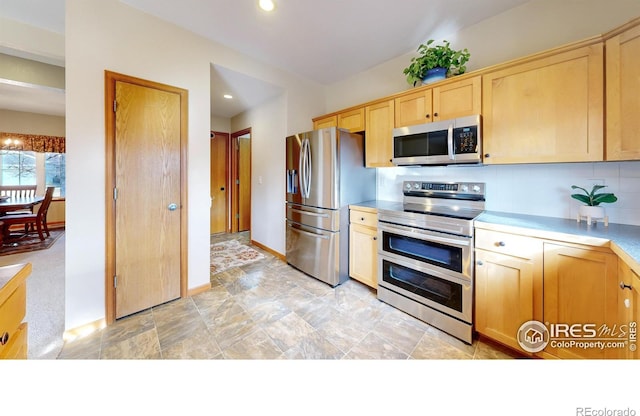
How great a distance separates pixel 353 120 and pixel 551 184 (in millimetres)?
1985

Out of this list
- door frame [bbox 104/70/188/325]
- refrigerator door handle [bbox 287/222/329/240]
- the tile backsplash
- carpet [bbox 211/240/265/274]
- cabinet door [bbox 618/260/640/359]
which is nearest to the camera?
cabinet door [bbox 618/260/640/359]

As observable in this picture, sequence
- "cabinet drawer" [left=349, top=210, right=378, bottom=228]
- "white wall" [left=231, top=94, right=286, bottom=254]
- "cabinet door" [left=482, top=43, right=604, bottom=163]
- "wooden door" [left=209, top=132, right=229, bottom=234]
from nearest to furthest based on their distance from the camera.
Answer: "cabinet door" [left=482, top=43, right=604, bottom=163], "cabinet drawer" [left=349, top=210, right=378, bottom=228], "white wall" [left=231, top=94, right=286, bottom=254], "wooden door" [left=209, top=132, right=229, bottom=234]

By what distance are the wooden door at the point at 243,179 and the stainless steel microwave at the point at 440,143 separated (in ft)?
11.8

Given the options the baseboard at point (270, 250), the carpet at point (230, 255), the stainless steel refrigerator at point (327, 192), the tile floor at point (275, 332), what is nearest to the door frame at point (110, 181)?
the tile floor at point (275, 332)

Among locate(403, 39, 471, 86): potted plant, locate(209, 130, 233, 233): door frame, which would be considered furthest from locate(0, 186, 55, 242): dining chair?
locate(403, 39, 471, 86): potted plant

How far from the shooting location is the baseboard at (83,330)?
1.74m

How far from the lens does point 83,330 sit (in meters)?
1.80

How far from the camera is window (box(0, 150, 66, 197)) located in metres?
5.17

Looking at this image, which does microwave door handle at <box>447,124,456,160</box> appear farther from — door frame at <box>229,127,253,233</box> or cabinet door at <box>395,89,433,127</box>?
door frame at <box>229,127,253,233</box>

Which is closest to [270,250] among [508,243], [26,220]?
[508,243]

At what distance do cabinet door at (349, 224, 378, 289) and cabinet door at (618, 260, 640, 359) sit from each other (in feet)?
5.08

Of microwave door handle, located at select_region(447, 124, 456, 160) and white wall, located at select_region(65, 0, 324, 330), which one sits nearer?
white wall, located at select_region(65, 0, 324, 330)
